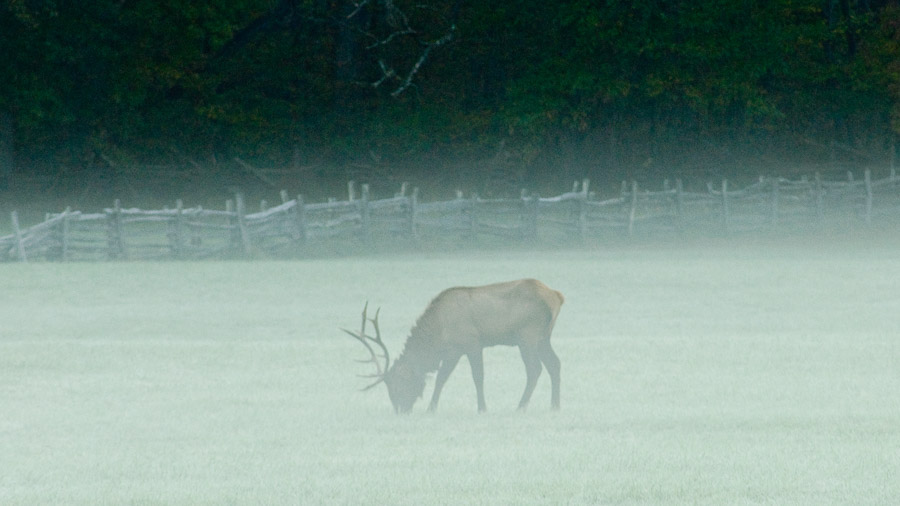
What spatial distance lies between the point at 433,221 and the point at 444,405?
70.2ft

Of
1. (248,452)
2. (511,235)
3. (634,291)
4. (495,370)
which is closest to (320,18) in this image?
(511,235)

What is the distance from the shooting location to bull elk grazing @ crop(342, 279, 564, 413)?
27.6 ft

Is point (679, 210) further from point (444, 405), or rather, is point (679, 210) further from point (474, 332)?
point (474, 332)

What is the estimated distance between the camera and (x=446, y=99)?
3981cm

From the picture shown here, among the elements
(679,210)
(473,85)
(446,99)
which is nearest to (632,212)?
(679,210)

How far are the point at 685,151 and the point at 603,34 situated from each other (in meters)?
5.69

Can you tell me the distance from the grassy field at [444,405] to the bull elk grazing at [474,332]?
0.28m

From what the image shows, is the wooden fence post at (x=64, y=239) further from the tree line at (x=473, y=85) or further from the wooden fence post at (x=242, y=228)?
the tree line at (x=473, y=85)

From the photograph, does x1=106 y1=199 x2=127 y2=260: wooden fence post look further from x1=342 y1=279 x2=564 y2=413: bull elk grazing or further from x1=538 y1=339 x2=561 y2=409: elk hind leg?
x1=538 y1=339 x2=561 y2=409: elk hind leg

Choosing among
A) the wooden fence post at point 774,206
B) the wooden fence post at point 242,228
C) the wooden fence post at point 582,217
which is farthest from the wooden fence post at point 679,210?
the wooden fence post at point 242,228

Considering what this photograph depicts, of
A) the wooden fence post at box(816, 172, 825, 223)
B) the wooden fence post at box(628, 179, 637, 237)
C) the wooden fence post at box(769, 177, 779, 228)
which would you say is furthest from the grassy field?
the wooden fence post at box(816, 172, 825, 223)

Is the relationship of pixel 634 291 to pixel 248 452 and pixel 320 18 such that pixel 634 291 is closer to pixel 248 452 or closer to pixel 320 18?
pixel 248 452

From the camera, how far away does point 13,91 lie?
34.2 metres

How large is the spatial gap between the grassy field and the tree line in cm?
1687
